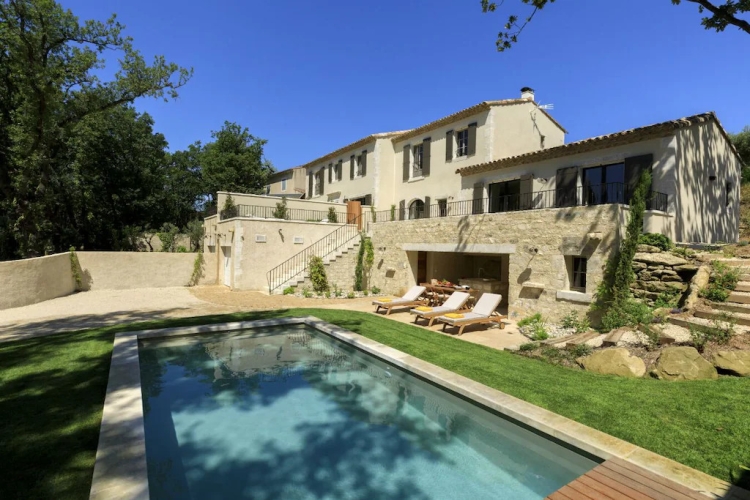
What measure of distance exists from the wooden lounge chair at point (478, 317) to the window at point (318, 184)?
21393 mm

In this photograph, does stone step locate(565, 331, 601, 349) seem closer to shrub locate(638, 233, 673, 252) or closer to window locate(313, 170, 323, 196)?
shrub locate(638, 233, 673, 252)

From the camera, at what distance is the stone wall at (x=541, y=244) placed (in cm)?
1022

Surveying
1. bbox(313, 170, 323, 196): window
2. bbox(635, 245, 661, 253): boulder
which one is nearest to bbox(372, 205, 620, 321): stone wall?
bbox(635, 245, 661, 253): boulder

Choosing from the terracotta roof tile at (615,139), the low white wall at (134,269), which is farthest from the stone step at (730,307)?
the low white wall at (134,269)

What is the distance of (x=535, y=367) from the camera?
6969mm

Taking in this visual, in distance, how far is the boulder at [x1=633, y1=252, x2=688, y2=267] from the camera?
9164mm

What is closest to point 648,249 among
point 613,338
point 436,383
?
point 613,338

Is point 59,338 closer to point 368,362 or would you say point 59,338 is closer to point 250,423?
point 250,423

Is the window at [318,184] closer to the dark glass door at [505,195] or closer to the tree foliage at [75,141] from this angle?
the tree foliage at [75,141]

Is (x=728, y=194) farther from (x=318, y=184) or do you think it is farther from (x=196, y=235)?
(x=196, y=235)

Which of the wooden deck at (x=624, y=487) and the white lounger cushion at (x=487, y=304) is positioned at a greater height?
the white lounger cushion at (x=487, y=304)

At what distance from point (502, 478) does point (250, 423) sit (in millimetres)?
3355

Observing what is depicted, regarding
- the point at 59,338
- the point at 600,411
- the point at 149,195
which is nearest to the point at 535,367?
the point at 600,411

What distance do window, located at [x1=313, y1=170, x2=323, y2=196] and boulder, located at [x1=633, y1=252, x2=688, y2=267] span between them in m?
24.1
